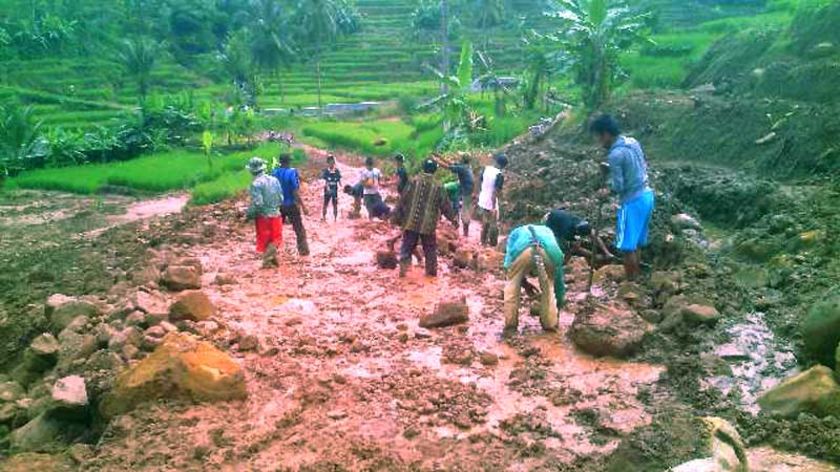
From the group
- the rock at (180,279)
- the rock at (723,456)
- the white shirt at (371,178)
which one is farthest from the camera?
the white shirt at (371,178)

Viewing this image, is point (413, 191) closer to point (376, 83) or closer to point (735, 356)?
point (735, 356)

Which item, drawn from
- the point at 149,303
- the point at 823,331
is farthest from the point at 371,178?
the point at 823,331

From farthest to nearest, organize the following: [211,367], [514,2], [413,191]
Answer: [514,2]
[413,191]
[211,367]

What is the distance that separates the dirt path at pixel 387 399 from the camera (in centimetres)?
489

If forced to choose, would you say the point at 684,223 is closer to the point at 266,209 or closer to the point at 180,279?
the point at 266,209

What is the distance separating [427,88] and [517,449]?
3615 cm

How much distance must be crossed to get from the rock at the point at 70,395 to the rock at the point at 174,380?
21cm

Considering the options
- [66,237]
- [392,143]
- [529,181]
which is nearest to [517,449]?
[529,181]

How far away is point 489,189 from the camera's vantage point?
10570 millimetres

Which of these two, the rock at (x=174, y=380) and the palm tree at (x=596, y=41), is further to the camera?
the palm tree at (x=596, y=41)

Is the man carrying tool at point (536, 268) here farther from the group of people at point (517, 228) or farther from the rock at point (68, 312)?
the rock at point (68, 312)

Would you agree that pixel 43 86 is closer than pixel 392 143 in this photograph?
No

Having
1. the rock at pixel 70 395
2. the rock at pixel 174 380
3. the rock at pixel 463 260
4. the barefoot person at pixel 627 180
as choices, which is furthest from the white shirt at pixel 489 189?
the rock at pixel 70 395

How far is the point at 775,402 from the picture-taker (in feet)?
15.7
